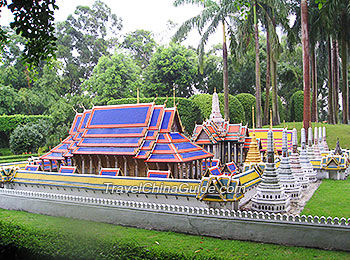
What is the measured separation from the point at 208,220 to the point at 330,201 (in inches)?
253

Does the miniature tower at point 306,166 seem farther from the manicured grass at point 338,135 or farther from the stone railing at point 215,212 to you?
the manicured grass at point 338,135

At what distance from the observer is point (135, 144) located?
52.9 feet

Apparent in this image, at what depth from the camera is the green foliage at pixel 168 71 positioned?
42062 millimetres

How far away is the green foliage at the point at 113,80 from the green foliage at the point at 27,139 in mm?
9339

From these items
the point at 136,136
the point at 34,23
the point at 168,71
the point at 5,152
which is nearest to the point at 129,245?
the point at 34,23

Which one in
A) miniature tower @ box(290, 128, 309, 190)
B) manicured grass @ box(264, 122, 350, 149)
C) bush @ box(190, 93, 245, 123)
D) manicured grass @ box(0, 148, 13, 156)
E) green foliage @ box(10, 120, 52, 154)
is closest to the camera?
miniature tower @ box(290, 128, 309, 190)

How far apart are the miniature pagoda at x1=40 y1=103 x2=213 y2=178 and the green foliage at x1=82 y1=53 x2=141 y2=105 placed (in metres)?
21.0

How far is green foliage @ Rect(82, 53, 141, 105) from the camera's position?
39500 mm

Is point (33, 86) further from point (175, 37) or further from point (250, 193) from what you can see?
Answer: point (250, 193)

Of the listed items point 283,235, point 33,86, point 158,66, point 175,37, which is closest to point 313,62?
point 175,37

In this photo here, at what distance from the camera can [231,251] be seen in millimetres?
8930

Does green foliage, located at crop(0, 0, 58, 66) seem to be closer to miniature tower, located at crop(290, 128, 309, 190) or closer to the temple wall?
the temple wall

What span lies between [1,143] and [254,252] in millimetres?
34921

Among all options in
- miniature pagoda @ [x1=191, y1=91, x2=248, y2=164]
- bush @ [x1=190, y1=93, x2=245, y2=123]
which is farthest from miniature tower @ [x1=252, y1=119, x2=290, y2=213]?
bush @ [x1=190, y1=93, x2=245, y2=123]
